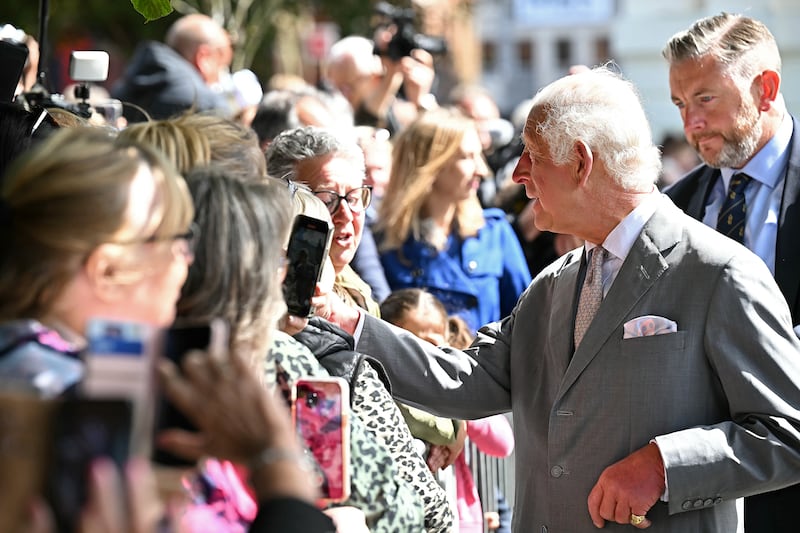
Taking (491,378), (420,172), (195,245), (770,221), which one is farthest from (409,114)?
(195,245)

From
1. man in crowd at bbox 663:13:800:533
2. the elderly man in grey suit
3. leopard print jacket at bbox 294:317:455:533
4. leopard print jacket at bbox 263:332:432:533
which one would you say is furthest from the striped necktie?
leopard print jacket at bbox 263:332:432:533

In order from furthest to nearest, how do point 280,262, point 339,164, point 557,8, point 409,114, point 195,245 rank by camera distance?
1. point 557,8
2. point 409,114
3. point 339,164
4. point 280,262
5. point 195,245

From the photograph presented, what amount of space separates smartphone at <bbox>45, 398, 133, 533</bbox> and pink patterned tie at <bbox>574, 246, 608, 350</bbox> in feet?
6.26

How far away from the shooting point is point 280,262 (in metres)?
Answer: 2.21

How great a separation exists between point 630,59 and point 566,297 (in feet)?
48.8

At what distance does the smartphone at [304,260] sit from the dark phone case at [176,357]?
870 mm

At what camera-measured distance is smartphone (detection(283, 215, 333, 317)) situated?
8.60ft

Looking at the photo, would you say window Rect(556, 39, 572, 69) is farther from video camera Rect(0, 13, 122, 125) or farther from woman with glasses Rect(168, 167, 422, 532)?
woman with glasses Rect(168, 167, 422, 532)

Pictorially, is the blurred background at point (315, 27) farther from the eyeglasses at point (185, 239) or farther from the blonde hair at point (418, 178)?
the eyeglasses at point (185, 239)

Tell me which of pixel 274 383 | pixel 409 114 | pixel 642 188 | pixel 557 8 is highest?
pixel 557 8

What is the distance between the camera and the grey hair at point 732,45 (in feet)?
14.6

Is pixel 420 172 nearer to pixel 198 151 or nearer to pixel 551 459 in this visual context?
pixel 551 459

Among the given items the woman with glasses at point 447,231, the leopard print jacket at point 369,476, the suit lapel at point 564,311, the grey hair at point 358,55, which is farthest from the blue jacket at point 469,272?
the leopard print jacket at point 369,476

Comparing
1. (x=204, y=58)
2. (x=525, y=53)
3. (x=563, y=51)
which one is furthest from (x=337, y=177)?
(x=563, y=51)
